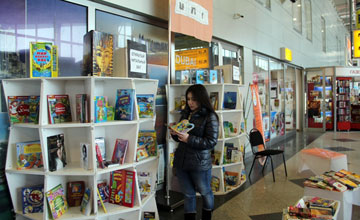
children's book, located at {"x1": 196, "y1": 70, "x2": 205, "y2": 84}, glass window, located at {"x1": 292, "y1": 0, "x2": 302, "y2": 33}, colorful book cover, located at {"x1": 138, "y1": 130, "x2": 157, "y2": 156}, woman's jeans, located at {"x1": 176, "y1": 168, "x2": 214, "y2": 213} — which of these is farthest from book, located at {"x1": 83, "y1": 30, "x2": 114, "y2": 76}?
glass window, located at {"x1": 292, "y1": 0, "x2": 302, "y2": 33}

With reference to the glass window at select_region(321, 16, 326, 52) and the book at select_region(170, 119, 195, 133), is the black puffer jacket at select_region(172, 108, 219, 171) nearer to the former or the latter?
the book at select_region(170, 119, 195, 133)

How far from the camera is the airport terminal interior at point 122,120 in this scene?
230 centimetres

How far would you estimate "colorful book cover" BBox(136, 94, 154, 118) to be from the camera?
9.32 ft

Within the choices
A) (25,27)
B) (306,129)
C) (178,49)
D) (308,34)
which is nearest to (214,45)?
(178,49)

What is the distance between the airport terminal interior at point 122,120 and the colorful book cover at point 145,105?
0.4 inches

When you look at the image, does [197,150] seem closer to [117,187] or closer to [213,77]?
[117,187]

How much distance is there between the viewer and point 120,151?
2.54 m

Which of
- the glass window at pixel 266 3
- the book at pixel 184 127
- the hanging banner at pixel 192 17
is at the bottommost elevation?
the book at pixel 184 127

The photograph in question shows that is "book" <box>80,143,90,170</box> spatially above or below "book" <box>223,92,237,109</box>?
below

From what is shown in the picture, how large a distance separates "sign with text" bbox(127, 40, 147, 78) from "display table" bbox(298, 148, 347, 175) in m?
3.09

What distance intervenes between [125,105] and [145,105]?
362 millimetres

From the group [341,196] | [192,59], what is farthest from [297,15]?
[341,196]

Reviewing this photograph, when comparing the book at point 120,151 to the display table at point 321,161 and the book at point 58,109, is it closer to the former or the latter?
the book at point 58,109

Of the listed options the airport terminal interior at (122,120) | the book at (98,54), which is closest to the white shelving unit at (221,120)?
the airport terminal interior at (122,120)
